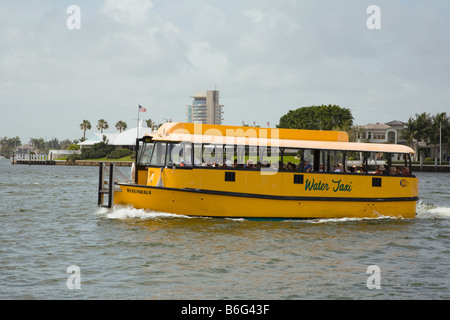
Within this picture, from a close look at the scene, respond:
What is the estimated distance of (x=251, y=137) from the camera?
1944 cm

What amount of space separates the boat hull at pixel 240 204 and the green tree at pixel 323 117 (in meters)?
92.2

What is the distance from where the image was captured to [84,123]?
172750 millimetres

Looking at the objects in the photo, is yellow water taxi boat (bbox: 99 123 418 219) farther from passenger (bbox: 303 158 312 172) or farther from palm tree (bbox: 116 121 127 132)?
palm tree (bbox: 116 121 127 132)

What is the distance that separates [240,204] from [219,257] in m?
5.17

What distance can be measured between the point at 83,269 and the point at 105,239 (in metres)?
3.83

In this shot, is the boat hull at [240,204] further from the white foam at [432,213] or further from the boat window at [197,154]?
the white foam at [432,213]

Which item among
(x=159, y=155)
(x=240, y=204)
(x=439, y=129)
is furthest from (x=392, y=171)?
(x=439, y=129)

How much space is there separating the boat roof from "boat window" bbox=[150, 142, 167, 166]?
0.31 meters

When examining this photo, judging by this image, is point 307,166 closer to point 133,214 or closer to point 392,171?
point 392,171

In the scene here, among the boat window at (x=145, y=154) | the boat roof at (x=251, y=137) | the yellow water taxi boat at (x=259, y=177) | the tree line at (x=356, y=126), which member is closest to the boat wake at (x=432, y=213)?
the yellow water taxi boat at (x=259, y=177)

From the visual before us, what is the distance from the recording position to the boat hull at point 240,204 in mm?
18562

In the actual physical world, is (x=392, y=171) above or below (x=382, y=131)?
below
